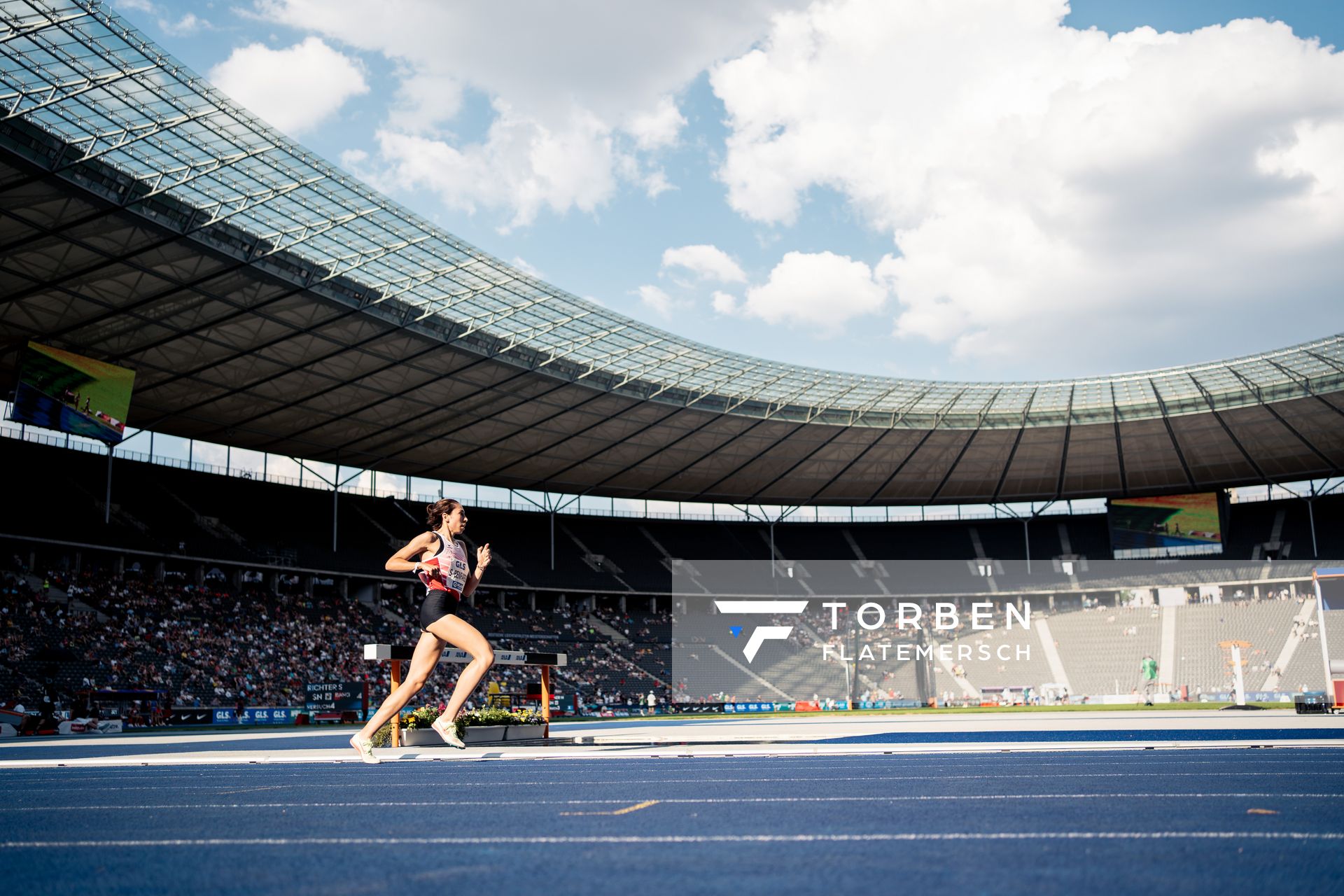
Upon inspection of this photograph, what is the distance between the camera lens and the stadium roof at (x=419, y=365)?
84.2 feet

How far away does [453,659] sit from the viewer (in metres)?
20.0

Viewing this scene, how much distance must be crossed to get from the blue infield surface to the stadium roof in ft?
70.0

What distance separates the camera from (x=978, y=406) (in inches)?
2000

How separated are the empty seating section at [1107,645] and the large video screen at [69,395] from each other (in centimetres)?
4605

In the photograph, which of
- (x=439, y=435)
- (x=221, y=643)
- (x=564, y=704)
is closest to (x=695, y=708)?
(x=564, y=704)

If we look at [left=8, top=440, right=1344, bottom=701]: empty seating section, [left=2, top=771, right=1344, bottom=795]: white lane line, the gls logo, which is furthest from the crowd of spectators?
[left=2, top=771, right=1344, bottom=795]: white lane line

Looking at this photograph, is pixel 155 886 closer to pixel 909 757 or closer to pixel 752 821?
pixel 752 821

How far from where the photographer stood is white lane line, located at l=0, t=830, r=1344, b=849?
447 cm

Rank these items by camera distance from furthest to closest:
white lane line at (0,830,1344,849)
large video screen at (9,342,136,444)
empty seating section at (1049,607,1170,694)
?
1. empty seating section at (1049,607,1170,694)
2. large video screen at (9,342,136,444)
3. white lane line at (0,830,1344,849)

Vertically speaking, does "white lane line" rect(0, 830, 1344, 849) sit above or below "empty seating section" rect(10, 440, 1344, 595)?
below

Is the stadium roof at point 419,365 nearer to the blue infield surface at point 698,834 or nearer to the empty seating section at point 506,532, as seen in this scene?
the empty seating section at point 506,532

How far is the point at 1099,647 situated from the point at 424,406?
122 ft

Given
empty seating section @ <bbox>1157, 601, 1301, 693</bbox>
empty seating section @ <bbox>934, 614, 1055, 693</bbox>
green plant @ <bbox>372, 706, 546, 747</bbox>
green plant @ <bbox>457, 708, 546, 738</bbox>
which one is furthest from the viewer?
empty seating section @ <bbox>934, 614, 1055, 693</bbox>

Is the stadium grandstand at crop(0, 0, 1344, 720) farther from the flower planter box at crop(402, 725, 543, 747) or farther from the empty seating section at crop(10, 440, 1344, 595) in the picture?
the flower planter box at crop(402, 725, 543, 747)
